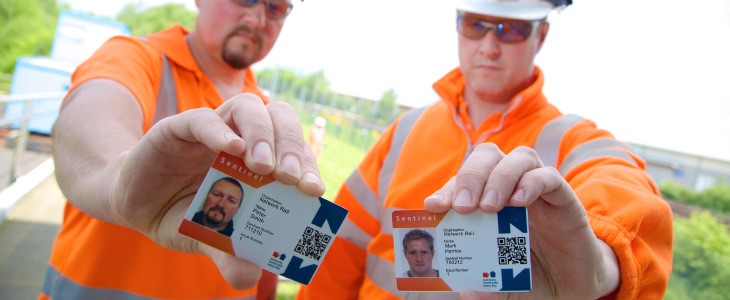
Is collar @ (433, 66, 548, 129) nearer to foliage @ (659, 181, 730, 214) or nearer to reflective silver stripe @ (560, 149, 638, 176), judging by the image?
reflective silver stripe @ (560, 149, 638, 176)

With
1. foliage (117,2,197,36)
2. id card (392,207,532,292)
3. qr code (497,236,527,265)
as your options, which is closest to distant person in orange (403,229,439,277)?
id card (392,207,532,292)

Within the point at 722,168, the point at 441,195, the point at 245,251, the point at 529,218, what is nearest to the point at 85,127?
the point at 245,251

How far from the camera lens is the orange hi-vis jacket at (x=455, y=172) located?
3.85 feet

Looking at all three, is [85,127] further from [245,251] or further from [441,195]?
[441,195]

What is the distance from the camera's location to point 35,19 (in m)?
19.2

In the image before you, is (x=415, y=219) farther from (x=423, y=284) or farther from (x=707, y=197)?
(x=707, y=197)

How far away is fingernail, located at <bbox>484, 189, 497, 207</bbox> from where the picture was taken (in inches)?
35.5

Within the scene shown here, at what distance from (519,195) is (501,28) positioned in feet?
3.69

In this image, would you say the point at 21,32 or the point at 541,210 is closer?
the point at 541,210

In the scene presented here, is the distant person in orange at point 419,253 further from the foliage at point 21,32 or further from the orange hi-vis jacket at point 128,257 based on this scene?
the foliage at point 21,32

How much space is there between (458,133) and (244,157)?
1238 mm

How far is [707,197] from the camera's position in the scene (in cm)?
398

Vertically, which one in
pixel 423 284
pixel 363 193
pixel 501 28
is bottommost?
pixel 363 193

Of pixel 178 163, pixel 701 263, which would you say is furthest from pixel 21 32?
pixel 178 163
